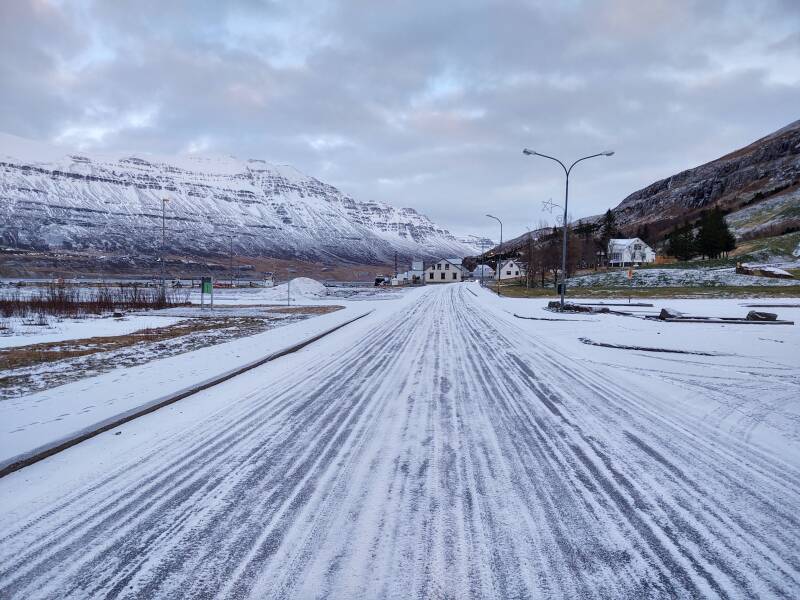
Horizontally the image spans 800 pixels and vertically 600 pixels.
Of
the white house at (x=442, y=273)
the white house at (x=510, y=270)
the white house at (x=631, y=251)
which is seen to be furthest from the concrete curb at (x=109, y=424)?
the white house at (x=510, y=270)

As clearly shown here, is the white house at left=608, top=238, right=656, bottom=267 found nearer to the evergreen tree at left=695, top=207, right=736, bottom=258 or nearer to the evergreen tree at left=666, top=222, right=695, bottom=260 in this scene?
the evergreen tree at left=666, top=222, right=695, bottom=260

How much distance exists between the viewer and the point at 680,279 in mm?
47406

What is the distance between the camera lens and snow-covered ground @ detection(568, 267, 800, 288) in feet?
137

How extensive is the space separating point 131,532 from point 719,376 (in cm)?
964

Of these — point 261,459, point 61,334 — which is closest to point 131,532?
point 261,459

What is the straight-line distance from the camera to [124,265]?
124500 millimetres

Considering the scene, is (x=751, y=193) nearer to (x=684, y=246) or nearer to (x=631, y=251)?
(x=631, y=251)

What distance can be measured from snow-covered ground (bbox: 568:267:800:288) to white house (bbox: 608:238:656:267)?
41.7m

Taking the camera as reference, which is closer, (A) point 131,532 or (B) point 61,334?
(A) point 131,532

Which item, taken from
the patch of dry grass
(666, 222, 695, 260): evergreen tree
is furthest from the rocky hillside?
the patch of dry grass

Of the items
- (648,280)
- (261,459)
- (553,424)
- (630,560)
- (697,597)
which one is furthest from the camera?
(648,280)

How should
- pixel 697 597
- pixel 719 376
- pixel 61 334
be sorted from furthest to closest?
pixel 61 334 → pixel 719 376 → pixel 697 597

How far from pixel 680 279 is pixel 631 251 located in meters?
51.2

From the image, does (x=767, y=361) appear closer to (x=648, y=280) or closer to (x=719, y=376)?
(x=719, y=376)
